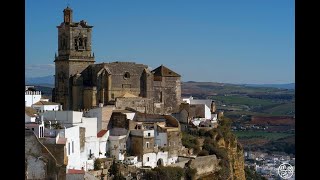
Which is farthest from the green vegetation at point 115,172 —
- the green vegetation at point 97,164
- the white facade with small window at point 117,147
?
the white facade with small window at point 117,147

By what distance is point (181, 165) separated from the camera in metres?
23.3

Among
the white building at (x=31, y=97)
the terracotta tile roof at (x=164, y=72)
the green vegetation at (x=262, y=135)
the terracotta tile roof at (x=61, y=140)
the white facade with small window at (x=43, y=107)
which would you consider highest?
the terracotta tile roof at (x=164, y=72)

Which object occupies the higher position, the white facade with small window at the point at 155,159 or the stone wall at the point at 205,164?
the white facade with small window at the point at 155,159

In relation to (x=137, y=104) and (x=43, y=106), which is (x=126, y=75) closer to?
(x=137, y=104)

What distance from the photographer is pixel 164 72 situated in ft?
101

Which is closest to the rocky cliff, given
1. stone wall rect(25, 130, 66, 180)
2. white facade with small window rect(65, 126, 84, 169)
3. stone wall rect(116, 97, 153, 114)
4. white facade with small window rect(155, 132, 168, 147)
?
white facade with small window rect(155, 132, 168, 147)

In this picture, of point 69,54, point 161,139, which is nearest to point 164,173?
point 161,139

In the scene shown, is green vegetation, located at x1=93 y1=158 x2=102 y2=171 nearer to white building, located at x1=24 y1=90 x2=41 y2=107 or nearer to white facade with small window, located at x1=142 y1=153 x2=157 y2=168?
white facade with small window, located at x1=142 y1=153 x2=157 y2=168

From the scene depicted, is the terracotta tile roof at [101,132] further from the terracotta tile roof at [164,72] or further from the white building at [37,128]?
the terracotta tile roof at [164,72]

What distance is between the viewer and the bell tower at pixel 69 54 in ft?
95.3

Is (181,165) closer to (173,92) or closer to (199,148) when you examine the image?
(199,148)

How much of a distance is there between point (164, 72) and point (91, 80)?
4.16m
